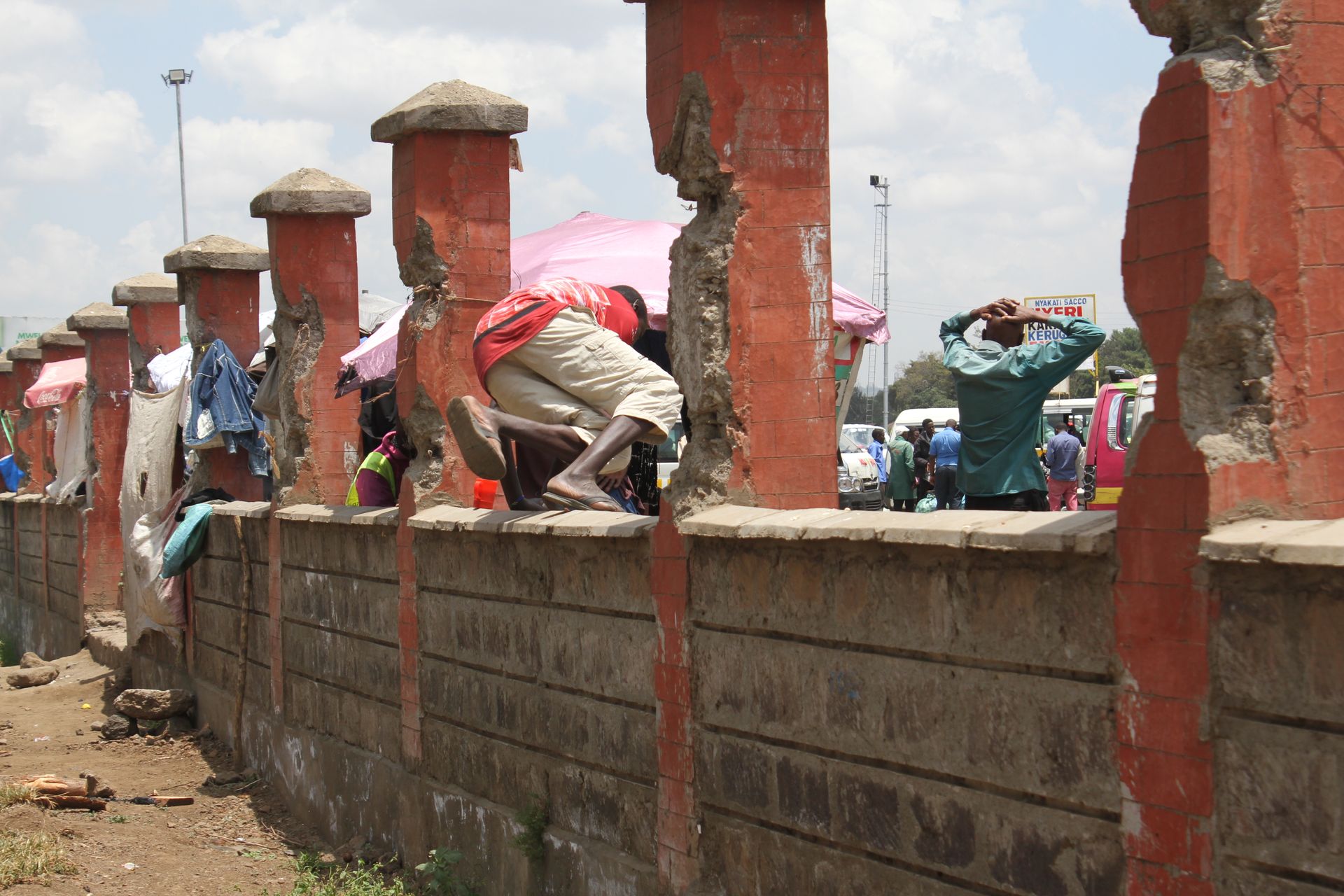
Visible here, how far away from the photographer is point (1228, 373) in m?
3.27

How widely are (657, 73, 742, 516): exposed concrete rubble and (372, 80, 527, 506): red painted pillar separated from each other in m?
2.69

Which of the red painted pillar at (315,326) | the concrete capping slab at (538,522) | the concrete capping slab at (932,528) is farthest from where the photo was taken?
the red painted pillar at (315,326)

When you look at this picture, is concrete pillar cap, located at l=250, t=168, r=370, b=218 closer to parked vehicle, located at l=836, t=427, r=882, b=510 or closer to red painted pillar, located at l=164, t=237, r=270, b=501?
red painted pillar, located at l=164, t=237, r=270, b=501

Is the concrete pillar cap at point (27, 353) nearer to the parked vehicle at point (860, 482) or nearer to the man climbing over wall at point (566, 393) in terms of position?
the parked vehicle at point (860, 482)

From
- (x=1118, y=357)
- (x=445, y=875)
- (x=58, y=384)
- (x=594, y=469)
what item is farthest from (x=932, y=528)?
(x=1118, y=357)

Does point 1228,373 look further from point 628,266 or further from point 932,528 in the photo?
point 628,266

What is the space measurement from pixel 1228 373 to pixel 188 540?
983 cm

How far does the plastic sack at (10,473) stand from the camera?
2339cm

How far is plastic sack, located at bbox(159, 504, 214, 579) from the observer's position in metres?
11.6

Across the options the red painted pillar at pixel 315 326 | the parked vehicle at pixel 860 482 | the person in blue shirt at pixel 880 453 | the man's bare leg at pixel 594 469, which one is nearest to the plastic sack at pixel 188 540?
the red painted pillar at pixel 315 326

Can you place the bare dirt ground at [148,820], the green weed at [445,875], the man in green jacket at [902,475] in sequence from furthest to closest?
the man in green jacket at [902,475] → the bare dirt ground at [148,820] → the green weed at [445,875]

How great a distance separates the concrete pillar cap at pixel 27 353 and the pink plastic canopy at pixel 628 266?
488 inches

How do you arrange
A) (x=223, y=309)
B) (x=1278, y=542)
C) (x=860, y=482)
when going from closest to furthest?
(x=1278, y=542) → (x=223, y=309) → (x=860, y=482)

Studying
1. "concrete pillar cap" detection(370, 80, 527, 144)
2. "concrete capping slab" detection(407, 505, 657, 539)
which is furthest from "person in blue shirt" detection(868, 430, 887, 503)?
"concrete capping slab" detection(407, 505, 657, 539)
